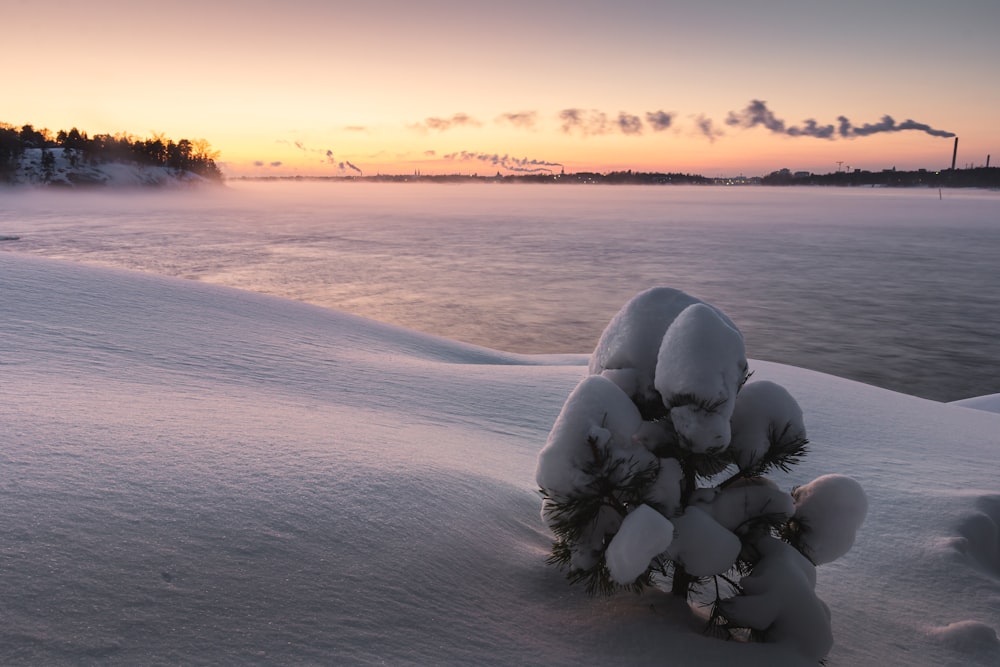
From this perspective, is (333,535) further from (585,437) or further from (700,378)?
(700,378)

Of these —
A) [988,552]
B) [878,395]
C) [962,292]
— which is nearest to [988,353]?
[962,292]

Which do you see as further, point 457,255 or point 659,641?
point 457,255

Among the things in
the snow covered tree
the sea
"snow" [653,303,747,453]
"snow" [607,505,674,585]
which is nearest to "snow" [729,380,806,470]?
the snow covered tree

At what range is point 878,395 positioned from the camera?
652cm

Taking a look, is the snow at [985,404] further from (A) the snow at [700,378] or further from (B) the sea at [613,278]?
(A) the snow at [700,378]

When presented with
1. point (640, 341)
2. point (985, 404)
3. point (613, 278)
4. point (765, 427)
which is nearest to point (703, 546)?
point (765, 427)

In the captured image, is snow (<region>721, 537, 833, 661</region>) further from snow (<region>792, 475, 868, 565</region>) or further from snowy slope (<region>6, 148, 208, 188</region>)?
snowy slope (<region>6, 148, 208, 188</region>)

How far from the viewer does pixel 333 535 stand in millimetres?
2330

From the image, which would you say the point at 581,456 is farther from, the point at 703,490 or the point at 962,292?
the point at 962,292

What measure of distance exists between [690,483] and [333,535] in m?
1.32

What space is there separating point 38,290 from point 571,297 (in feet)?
55.1

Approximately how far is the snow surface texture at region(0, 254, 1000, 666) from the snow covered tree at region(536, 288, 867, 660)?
0.68ft

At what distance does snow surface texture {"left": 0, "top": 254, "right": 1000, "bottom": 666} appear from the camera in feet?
6.12

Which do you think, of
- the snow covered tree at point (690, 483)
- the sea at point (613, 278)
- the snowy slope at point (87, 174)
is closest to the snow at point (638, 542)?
the snow covered tree at point (690, 483)
